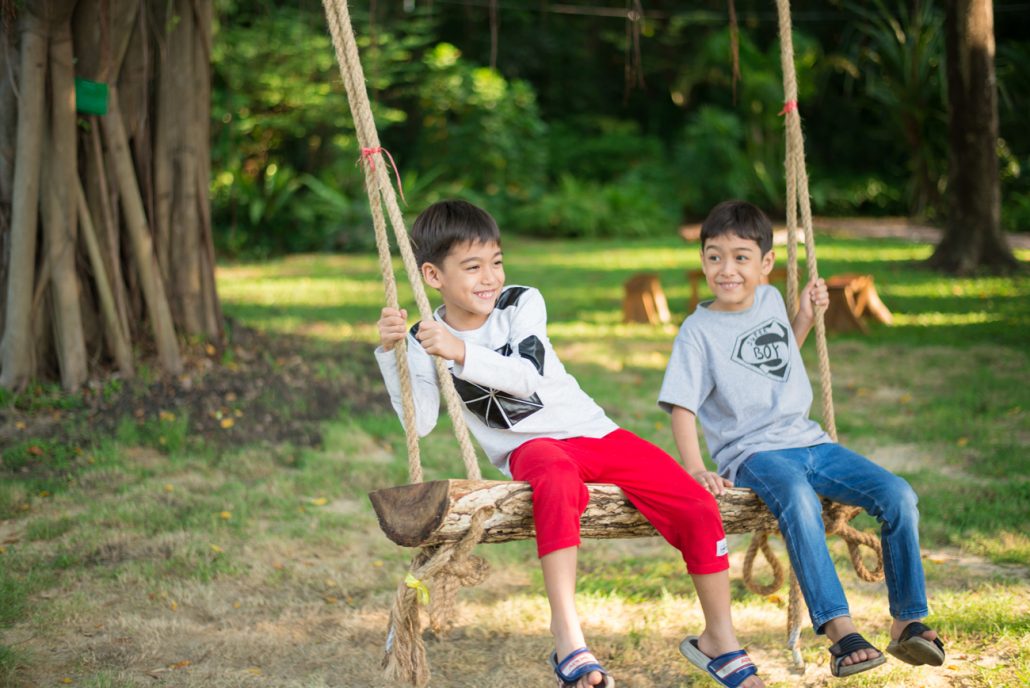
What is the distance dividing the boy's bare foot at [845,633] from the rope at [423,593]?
0.90 meters

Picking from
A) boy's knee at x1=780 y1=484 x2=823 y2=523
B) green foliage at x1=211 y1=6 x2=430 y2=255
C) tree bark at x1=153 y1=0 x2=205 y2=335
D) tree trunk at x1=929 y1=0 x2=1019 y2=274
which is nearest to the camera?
boy's knee at x1=780 y1=484 x2=823 y2=523

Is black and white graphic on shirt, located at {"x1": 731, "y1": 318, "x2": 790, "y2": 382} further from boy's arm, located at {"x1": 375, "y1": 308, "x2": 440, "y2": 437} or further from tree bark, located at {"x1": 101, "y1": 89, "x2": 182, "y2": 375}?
tree bark, located at {"x1": 101, "y1": 89, "x2": 182, "y2": 375}

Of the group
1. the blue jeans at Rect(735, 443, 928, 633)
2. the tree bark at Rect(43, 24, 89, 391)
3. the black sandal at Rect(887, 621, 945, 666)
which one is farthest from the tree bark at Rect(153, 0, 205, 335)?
the black sandal at Rect(887, 621, 945, 666)

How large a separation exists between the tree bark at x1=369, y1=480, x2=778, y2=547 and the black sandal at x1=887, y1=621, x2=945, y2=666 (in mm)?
509

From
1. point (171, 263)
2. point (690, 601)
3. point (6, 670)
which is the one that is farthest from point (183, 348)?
point (690, 601)

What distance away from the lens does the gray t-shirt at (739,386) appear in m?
2.90

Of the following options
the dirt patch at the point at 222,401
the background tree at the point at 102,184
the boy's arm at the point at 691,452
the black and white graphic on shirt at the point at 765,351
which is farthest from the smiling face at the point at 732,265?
the background tree at the point at 102,184

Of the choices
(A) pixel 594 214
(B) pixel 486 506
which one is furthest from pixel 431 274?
(A) pixel 594 214

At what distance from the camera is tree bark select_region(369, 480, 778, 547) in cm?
236

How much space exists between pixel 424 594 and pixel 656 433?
3.27 meters

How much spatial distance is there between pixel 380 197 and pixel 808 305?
1371 millimetres

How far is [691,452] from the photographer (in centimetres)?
284

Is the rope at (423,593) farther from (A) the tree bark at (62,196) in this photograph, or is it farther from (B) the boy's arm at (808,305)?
(A) the tree bark at (62,196)

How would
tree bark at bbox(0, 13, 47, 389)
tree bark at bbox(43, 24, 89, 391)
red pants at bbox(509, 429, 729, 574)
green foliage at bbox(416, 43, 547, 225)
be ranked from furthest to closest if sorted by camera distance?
green foliage at bbox(416, 43, 547, 225)
tree bark at bbox(43, 24, 89, 391)
tree bark at bbox(0, 13, 47, 389)
red pants at bbox(509, 429, 729, 574)
